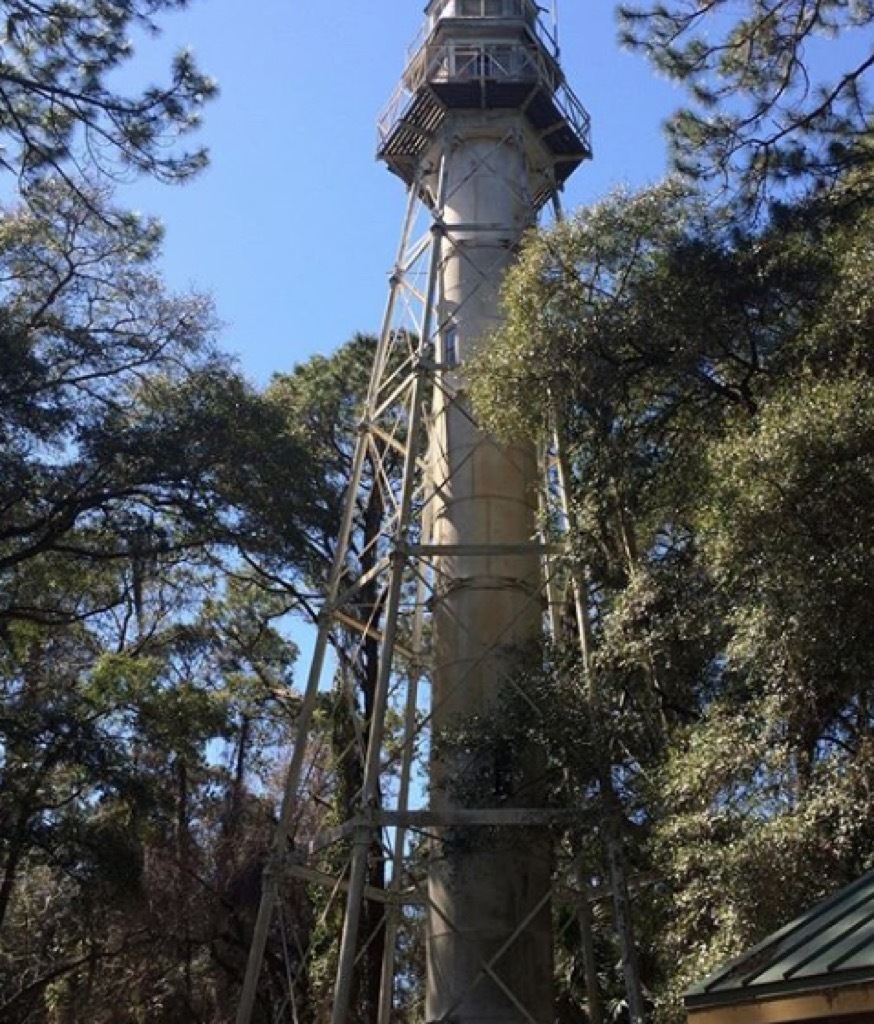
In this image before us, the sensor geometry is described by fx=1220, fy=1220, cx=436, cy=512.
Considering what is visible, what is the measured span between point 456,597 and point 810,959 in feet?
30.7

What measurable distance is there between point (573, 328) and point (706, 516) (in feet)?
11.0

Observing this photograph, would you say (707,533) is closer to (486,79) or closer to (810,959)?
(810,959)

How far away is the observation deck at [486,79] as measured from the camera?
18.4 m

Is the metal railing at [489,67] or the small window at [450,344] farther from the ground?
the metal railing at [489,67]

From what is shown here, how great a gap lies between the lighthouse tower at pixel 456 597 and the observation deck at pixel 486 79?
32mm

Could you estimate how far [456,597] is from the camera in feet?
50.3

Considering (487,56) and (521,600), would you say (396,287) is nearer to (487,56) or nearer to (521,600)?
(487,56)

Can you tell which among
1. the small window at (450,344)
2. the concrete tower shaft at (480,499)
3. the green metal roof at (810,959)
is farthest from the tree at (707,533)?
the small window at (450,344)

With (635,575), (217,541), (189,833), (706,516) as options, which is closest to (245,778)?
(189,833)

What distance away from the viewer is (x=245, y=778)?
23.7 metres

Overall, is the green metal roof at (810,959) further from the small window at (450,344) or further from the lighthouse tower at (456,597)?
the small window at (450,344)

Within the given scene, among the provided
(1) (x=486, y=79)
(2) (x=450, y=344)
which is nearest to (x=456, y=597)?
(2) (x=450, y=344)

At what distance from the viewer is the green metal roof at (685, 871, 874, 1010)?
19.2ft

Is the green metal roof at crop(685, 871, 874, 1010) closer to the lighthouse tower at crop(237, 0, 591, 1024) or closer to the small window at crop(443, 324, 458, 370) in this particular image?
the lighthouse tower at crop(237, 0, 591, 1024)
